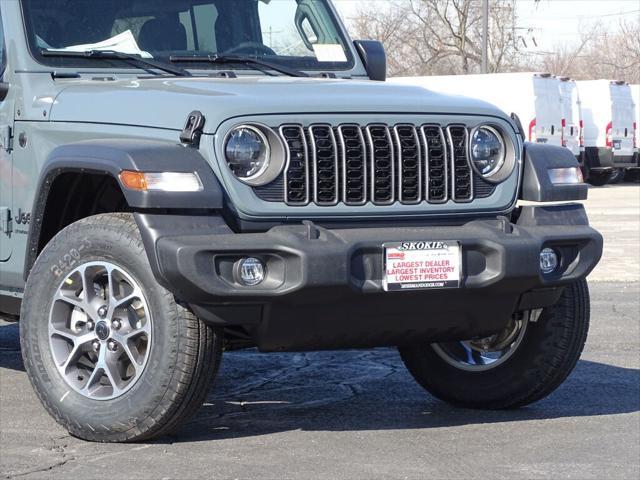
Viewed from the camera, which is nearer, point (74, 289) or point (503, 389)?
point (74, 289)

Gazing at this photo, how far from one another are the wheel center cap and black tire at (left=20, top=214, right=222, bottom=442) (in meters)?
0.25

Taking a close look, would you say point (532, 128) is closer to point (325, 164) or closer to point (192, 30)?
point (192, 30)

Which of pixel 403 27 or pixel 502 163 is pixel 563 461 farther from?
pixel 403 27

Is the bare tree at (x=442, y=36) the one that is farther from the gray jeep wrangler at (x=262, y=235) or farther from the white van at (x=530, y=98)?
the gray jeep wrangler at (x=262, y=235)

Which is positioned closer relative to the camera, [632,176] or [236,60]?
[236,60]

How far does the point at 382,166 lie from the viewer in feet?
18.4

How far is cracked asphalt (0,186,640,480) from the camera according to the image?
523cm

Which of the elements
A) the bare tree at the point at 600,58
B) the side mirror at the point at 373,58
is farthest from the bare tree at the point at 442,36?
the side mirror at the point at 373,58

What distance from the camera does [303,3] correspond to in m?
7.66

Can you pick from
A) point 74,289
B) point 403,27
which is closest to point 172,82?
point 74,289

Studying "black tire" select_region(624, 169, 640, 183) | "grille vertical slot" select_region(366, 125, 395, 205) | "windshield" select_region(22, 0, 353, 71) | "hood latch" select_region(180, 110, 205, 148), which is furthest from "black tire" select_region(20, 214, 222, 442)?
"black tire" select_region(624, 169, 640, 183)

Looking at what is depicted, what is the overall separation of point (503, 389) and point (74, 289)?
199 cm

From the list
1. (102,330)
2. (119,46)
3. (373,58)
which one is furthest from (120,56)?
(102,330)

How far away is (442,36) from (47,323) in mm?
54708
